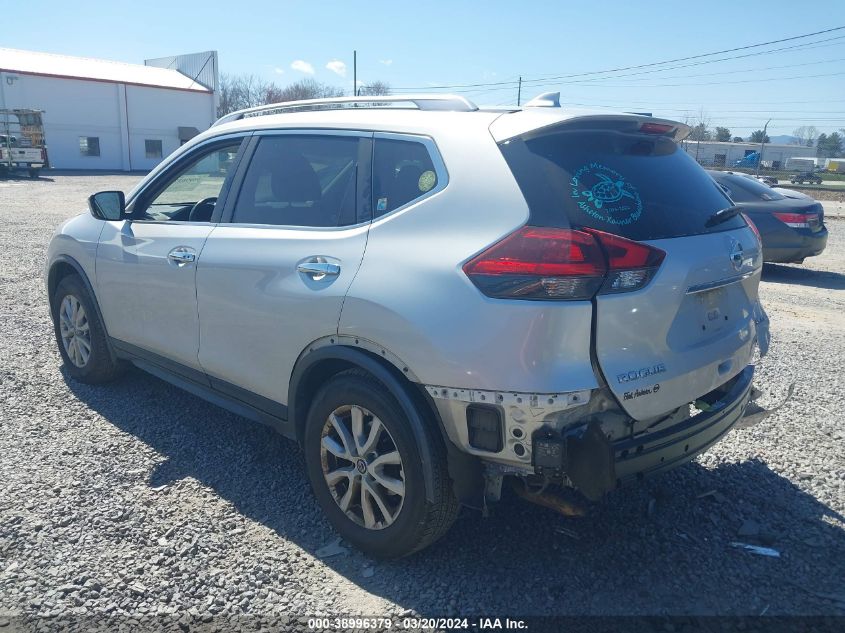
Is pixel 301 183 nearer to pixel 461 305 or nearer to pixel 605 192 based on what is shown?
pixel 461 305

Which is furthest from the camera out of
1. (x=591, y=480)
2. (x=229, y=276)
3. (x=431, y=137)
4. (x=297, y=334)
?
(x=229, y=276)

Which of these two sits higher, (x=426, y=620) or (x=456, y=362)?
(x=456, y=362)

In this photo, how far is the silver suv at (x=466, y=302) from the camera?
2.60 m

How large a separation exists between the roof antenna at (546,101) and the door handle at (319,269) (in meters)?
1.17

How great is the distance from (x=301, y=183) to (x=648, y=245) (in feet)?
5.94

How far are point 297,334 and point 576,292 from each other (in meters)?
1.37

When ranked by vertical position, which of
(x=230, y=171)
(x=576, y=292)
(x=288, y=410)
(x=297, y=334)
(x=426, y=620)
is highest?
(x=230, y=171)

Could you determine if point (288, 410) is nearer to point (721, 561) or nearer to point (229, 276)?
point (229, 276)

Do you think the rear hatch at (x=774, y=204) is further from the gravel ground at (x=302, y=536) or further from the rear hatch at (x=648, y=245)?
the rear hatch at (x=648, y=245)

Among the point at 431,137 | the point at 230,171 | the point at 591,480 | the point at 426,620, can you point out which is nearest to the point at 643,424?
the point at 591,480

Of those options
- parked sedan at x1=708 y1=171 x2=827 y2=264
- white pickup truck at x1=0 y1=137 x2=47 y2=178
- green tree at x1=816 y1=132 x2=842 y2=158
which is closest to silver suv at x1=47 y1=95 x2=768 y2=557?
parked sedan at x1=708 y1=171 x2=827 y2=264

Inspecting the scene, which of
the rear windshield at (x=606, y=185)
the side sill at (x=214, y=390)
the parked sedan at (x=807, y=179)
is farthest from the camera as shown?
the parked sedan at (x=807, y=179)

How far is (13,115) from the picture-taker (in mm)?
34688

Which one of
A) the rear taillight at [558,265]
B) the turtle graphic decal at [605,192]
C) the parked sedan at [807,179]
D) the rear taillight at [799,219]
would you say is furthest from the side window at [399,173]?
the parked sedan at [807,179]
